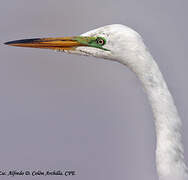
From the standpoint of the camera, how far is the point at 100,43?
6.48 ft

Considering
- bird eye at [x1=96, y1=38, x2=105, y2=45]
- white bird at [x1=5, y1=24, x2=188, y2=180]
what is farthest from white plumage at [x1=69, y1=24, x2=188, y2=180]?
bird eye at [x1=96, y1=38, x2=105, y2=45]

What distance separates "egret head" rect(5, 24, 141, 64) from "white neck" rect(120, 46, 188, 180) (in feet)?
0.24

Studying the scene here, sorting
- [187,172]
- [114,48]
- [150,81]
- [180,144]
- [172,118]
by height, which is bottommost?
[187,172]

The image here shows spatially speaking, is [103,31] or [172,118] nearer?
[172,118]

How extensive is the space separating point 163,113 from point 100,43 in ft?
1.72

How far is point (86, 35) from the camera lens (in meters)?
2.03

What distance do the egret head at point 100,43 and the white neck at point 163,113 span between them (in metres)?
0.07

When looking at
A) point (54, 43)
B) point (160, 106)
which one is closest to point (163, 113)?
point (160, 106)

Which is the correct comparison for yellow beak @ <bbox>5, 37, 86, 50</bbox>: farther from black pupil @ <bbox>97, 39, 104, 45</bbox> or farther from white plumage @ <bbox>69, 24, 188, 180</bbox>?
white plumage @ <bbox>69, 24, 188, 180</bbox>

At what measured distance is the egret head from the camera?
6.08 ft

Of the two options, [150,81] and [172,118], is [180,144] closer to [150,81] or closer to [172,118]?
Result: [172,118]

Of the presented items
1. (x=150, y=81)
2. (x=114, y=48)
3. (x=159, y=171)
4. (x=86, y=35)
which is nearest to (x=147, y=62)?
(x=150, y=81)

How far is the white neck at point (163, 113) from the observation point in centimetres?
181

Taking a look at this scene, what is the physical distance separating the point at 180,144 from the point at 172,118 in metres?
0.14
